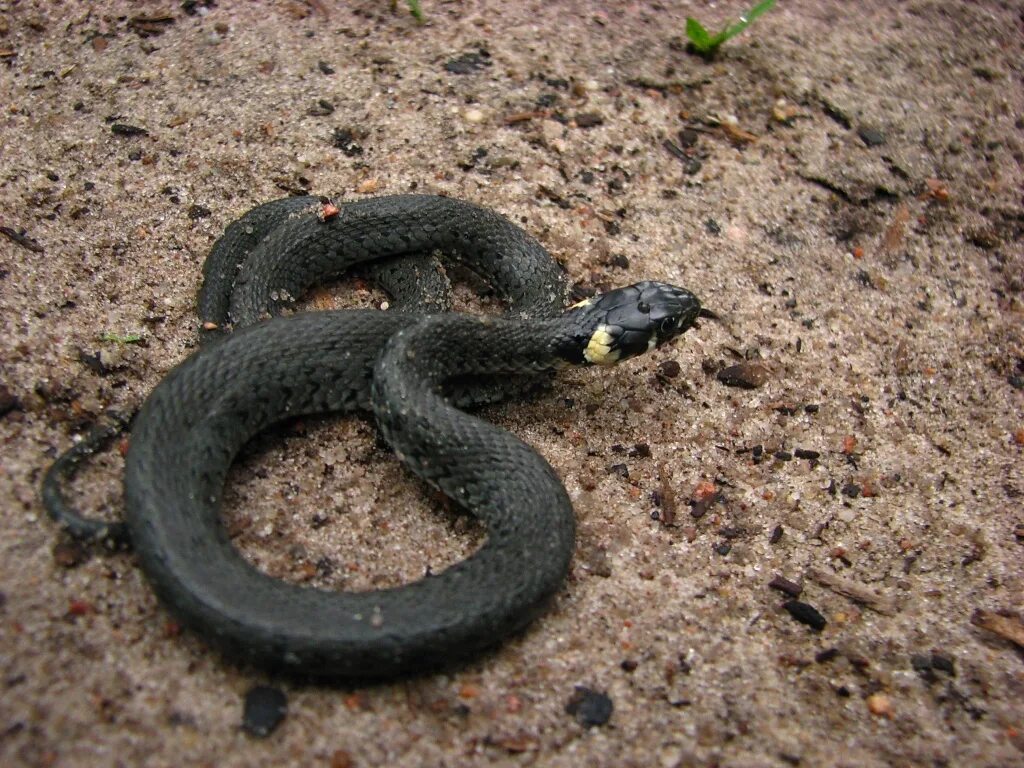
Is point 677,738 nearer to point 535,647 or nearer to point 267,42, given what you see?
point 535,647

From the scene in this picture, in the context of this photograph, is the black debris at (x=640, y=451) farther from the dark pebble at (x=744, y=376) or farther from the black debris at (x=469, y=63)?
the black debris at (x=469, y=63)

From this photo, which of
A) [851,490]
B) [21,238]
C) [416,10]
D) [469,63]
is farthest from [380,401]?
[416,10]

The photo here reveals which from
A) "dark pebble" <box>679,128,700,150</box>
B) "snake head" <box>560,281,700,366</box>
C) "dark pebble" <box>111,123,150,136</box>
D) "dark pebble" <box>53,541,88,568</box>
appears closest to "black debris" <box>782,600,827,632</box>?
"snake head" <box>560,281,700,366</box>

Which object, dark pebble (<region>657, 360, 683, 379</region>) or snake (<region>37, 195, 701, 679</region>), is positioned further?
dark pebble (<region>657, 360, 683, 379</region>)

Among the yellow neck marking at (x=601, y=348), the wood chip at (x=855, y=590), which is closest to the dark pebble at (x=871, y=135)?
the yellow neck marking at (x=601, y=348)

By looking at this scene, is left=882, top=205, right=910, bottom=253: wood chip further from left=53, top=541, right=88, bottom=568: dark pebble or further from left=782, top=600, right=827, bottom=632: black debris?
left=53, top=541, right=88, bottom=568: dark pebble

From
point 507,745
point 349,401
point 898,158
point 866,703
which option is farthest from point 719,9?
point 507,745
